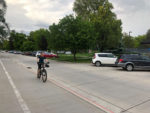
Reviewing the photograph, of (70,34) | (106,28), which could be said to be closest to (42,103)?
(70,34)

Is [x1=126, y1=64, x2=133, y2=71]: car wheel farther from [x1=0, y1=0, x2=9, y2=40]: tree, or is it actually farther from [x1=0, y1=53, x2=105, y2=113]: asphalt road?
[x1=0, y1=0, x2=9, y2=40]: tree

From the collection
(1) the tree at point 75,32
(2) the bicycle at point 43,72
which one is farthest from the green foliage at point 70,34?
(2) the bicycle at point 43,72

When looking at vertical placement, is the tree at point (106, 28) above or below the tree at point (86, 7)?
below

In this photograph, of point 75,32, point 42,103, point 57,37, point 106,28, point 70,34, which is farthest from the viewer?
point 106,28

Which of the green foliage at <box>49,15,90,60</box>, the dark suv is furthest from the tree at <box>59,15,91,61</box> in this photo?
the dark suv

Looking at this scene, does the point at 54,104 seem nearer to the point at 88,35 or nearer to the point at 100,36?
the point at 88,35

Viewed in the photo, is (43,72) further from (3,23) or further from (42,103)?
(3,23)

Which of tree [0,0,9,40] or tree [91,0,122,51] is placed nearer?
tree [91,0,122,51]

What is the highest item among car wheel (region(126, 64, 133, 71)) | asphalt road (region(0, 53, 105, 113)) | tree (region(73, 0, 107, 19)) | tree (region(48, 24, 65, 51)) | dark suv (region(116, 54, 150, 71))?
tree (region(73, 0, 107, 19))

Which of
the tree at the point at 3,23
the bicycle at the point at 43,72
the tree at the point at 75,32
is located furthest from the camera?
the tree at the point at 3,23

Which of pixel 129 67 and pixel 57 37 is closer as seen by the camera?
pixel 129 67

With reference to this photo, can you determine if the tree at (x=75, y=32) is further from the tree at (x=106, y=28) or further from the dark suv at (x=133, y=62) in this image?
the dark suv at (x=133, y=62)

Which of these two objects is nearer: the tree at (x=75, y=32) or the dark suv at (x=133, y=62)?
the dark suv at (x=133, y=62)

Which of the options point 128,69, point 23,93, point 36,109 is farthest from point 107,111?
point 128,69
